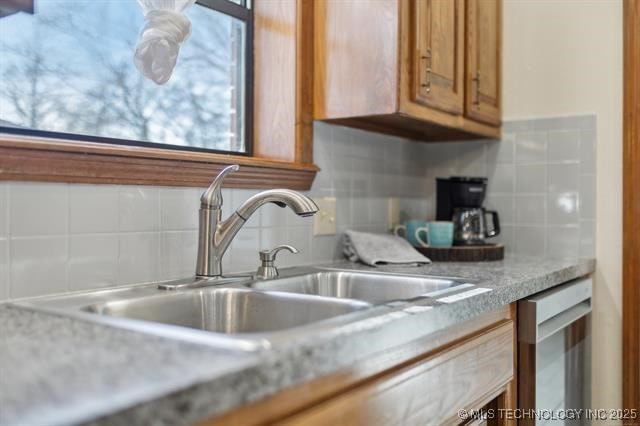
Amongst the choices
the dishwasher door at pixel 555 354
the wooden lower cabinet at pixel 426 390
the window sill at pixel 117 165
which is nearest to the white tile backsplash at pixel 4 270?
the window sill at pixel 117 165

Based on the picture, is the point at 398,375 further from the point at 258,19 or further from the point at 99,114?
the point at 258,19

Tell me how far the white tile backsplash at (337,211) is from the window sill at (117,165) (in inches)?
0.9

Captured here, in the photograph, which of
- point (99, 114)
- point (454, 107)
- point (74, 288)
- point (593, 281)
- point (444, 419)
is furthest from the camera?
point (593, 281)

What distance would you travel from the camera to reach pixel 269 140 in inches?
68.1

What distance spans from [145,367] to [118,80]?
38.5 inches

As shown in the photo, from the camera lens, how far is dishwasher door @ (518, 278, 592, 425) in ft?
4.60

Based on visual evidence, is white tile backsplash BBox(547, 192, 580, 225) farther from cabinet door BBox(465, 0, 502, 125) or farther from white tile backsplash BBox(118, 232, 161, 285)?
white tile backsplash BBox(118, 232, 161, 285)

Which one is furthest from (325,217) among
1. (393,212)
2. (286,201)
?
(286,201)

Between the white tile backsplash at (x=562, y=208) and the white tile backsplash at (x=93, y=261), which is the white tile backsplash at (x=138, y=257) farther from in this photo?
the white tile backsplash at (x=562, y=208)

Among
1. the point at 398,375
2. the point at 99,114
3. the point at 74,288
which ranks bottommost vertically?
the point at 398,375

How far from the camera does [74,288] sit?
115cm

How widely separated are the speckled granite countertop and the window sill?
253mm

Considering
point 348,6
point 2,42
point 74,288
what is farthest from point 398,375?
point 348,6

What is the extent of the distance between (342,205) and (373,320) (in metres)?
1.05
